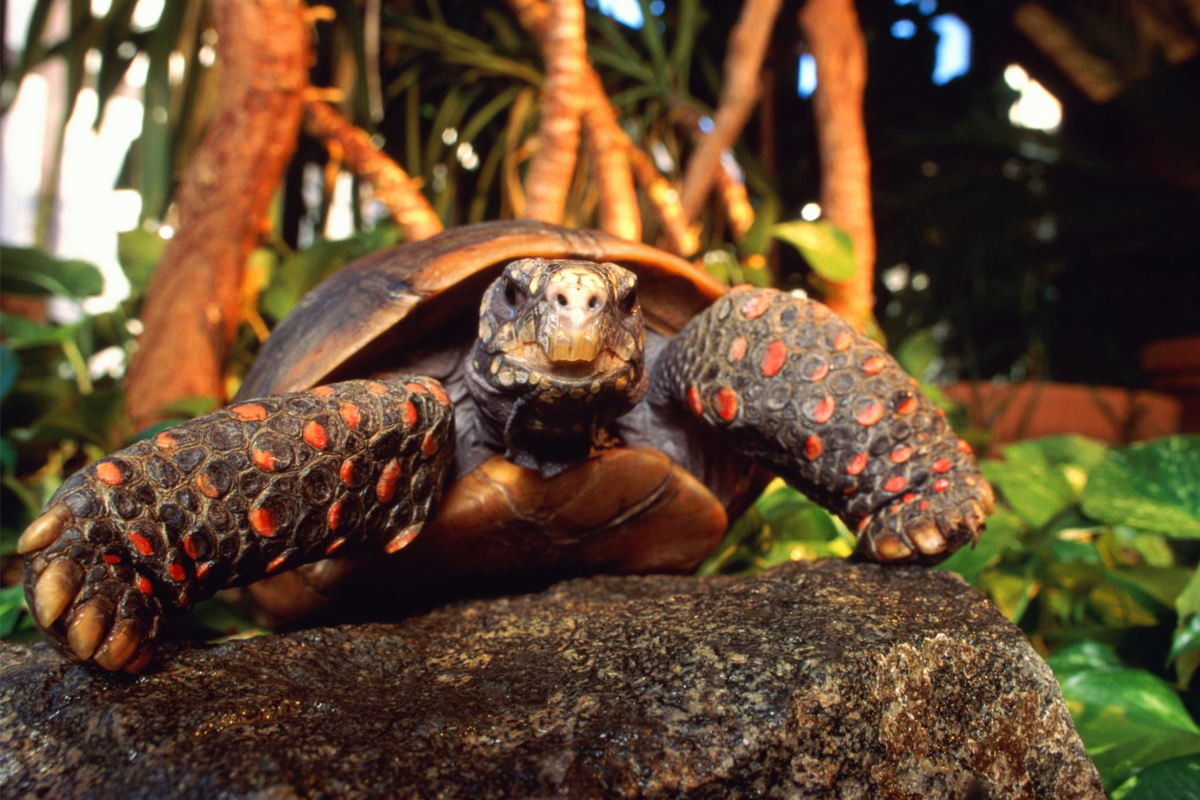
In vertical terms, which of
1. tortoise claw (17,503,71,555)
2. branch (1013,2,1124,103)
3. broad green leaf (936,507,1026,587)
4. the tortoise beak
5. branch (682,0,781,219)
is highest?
branch (1013,2,1124,103)

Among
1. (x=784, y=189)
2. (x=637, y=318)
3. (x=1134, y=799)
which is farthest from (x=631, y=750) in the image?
(x=784, y=189)

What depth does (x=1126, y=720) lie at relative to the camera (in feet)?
4.66

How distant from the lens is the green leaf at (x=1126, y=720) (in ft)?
4.27

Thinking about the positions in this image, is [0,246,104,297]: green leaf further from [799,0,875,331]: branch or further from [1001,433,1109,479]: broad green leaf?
[1001,433,1109,479]: broad green leaf

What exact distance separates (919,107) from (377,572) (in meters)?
6.23

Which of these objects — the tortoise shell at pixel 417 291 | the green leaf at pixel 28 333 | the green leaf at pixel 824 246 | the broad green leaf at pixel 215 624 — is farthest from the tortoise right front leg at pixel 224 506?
the green leaf at pixel 28 333

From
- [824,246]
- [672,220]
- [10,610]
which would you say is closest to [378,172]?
[672,220]

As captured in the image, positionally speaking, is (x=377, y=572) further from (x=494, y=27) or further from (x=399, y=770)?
(x=494, y=27)

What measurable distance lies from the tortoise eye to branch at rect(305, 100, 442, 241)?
1.97 m

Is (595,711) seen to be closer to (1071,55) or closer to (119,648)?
(119,648)

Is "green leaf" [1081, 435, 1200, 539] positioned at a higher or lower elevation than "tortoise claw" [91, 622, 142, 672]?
lower

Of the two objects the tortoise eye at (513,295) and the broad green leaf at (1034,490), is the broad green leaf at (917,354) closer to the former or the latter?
the broad green leaf at (1034,490)

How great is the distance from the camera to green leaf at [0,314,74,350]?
2660 millimetres

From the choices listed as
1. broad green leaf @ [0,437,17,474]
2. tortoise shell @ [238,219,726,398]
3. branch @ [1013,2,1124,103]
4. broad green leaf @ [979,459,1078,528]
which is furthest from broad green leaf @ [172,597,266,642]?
branch @ [1013,2,1124,103]
